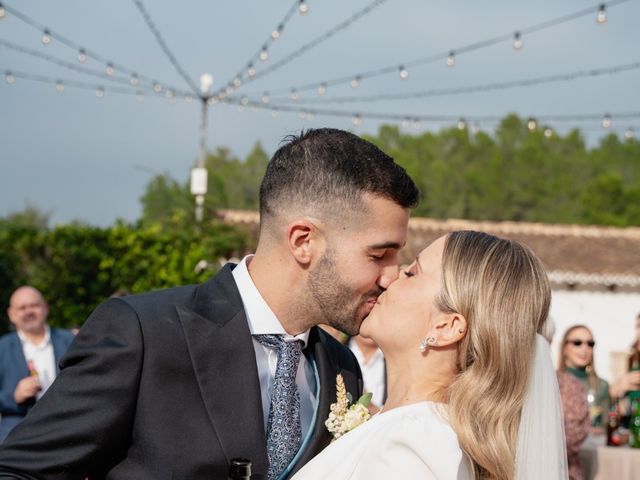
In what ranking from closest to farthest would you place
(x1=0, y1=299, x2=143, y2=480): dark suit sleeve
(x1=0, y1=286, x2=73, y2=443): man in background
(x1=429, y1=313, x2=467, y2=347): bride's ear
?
(x1=0, y1=299, x2=143, y2=480): dark suit sleeve → (x1=429, y1=313, x2=467, y2=347): bride's ear → (x1=0, y1=286, x2=73, y2=443): man in background

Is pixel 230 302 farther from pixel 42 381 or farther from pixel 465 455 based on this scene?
pixel 42 381

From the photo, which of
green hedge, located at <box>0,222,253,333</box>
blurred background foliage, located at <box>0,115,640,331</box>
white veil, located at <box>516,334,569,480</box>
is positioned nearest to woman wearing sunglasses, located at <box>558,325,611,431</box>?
blurred background foliage, located at <box>0,115,640,331</box>

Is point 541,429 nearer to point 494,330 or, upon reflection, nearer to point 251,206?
point 494,330

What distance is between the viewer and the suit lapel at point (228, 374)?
8.24 ft

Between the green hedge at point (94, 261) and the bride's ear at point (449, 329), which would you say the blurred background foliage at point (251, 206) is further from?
the bride's ear at point (449, 329)

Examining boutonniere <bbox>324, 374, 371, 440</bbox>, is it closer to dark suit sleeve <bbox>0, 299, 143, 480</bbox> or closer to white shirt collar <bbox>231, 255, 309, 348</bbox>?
white shirt collar <bbox>231, 255, 309, 348</bbox>

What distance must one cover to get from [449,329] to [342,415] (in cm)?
44

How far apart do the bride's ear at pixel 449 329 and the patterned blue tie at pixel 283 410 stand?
0.46m

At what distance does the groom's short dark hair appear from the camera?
2818 millimetres

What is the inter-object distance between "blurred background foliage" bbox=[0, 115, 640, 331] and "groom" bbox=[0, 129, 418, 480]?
2544mm

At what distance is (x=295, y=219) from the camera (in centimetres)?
283

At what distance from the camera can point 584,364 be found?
24.0 feet

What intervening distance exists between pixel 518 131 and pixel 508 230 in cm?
3369

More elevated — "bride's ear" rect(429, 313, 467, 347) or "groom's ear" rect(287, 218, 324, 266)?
"groom's ear" rect(287, 218, 324, 266)
